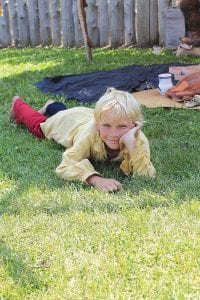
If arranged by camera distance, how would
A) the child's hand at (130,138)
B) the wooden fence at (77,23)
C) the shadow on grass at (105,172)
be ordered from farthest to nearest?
the wooden fence at (77,23) → the child's hand at (130,138) → the shadow on grass at (105,172)

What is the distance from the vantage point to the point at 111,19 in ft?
32.7

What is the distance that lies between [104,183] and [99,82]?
3.25 m

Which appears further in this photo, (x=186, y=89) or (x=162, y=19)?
(x=162, y=19)

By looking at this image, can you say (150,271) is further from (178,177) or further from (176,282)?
(178,177)

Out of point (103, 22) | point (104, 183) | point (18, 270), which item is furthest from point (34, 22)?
point (18, 270)

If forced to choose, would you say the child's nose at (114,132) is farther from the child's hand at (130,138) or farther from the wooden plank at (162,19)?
the wooden plank at (162,19)

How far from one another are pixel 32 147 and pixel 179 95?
70.5 inches

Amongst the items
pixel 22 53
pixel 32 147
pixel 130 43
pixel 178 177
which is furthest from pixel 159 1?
pixel 178 177

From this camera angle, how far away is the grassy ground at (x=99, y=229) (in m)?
2.19

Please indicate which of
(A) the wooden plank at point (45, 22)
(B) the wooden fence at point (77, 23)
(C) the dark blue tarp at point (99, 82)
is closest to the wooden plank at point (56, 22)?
(B) the wooden fence at point (77, 23)

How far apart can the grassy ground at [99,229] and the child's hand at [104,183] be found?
0.05m

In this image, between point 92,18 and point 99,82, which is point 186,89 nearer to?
point 99,82

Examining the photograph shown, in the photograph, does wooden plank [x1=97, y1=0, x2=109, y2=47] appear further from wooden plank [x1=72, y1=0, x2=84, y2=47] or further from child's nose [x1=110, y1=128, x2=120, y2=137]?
child's nose [x1=110, y1=128, x2=120, y2=137]

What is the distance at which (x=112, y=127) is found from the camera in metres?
3.25
